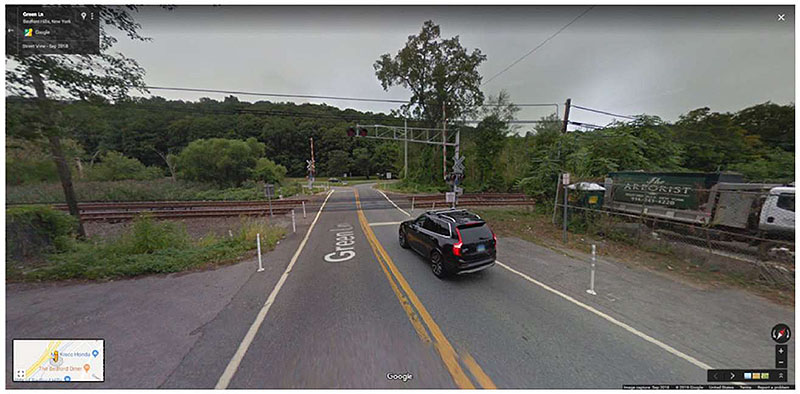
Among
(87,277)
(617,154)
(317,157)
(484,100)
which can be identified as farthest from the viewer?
(317,157)

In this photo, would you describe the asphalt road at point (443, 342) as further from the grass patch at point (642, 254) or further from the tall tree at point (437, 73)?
the tall tree at point (437, 73)

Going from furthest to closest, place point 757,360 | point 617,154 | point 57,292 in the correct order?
point 617,154
point 57,292
point 757,360

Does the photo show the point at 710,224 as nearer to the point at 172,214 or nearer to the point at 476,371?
the point at 476,371

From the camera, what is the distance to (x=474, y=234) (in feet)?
16.3

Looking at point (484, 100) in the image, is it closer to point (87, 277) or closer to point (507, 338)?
point (507, 338)

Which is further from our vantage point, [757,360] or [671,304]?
[671,304]

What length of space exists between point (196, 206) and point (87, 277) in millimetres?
13722

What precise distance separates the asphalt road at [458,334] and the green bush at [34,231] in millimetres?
3195

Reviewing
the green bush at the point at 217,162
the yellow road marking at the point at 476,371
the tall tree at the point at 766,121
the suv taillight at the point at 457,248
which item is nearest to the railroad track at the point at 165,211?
the green bush at the point at 217,162

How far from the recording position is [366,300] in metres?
4.03

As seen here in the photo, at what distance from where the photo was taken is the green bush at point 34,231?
5.55m

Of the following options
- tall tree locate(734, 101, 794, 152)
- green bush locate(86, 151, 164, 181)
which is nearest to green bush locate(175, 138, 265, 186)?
green bush locate(86, 151, 164, 181)

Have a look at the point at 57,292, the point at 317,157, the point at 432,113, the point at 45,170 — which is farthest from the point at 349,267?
the point at 317,157

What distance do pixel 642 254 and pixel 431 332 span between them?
7462mm
